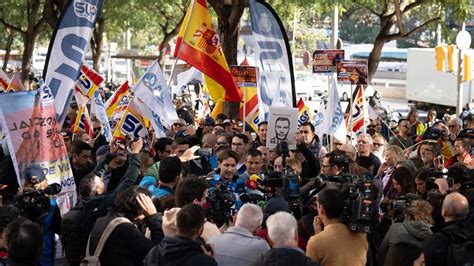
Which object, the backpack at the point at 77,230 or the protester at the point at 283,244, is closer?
the protester at the point at 283,244

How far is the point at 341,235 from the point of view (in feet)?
24.1

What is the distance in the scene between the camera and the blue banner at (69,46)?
11664 mm

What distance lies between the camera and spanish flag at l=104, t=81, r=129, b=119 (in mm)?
17078

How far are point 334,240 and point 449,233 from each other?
0.96m

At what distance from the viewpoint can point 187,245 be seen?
6.79 metres

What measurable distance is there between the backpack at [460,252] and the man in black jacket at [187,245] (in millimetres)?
1864

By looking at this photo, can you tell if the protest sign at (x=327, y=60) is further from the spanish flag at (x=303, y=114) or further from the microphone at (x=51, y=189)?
the microphone at (x=51, y=189)

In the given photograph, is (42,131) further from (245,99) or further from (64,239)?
(245,99)

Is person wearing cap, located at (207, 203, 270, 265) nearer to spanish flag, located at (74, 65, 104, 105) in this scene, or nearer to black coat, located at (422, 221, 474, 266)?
black coat, located at (422, 221, 474, 266)

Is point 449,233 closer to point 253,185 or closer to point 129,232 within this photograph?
point 253,185

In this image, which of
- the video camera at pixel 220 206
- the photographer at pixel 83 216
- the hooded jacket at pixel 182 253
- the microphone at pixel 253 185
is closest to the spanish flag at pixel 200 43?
the microphone at pixel 253 185

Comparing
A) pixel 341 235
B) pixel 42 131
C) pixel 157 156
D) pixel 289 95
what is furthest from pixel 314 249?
pixel 289 95

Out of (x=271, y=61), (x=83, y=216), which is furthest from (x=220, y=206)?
(x=271, y=61)

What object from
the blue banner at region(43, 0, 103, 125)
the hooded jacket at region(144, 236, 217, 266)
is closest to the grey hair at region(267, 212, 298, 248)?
the hooded jacket at region(144, 236, 217, 266)
